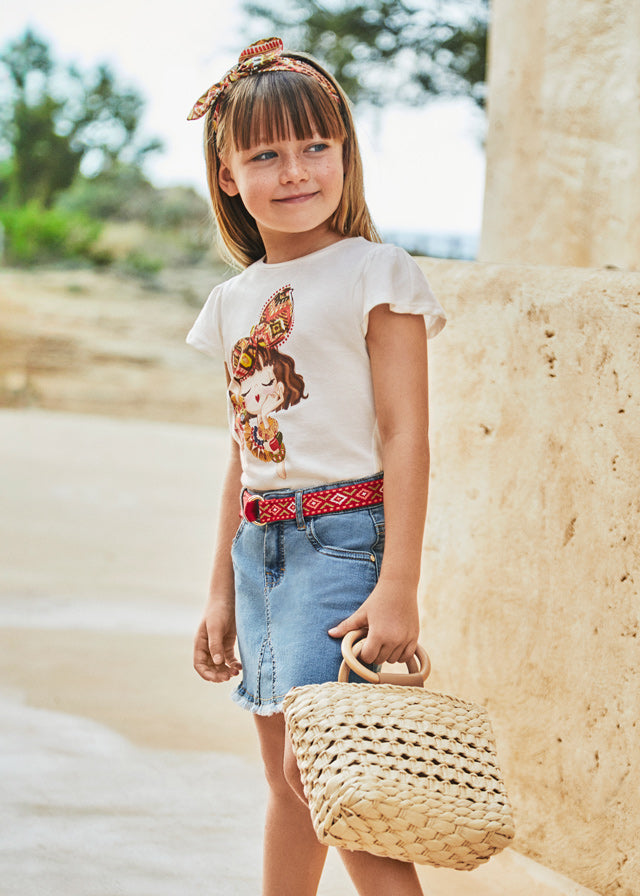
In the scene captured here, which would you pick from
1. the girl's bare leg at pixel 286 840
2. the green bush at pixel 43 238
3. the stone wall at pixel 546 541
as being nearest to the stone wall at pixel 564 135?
the stone wall at pixel 546 541

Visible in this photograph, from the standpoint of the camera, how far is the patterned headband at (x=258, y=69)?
182 centimetres

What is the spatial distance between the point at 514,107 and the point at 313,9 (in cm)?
1352

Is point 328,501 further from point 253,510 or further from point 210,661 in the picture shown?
point 210,661

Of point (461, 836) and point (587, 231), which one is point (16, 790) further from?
point (587, 231)

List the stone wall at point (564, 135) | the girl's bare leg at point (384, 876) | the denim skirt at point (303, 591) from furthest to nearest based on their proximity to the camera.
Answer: the stone wall at point (564, 135) → the denim skirt at point (303, 591) → the girl's bare leg at point (384, 876)

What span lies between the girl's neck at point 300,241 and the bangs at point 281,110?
157 mm

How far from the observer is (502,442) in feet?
7.06

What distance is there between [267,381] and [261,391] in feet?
0.07

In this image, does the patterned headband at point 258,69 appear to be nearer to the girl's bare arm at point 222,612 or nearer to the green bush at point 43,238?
the girl's bare arm at point 222,612

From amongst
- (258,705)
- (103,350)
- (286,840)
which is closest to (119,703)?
(286,840)

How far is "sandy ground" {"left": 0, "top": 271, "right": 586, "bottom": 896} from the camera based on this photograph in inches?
89.7

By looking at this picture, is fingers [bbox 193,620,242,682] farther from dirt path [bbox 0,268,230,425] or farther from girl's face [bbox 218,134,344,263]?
dirt path [bbox 0,268,230,425]

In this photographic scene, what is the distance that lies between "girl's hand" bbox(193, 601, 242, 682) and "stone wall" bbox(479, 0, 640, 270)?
3.49 ft

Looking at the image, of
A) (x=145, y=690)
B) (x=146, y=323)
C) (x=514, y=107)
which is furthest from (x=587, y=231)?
(x=146, y=323)
